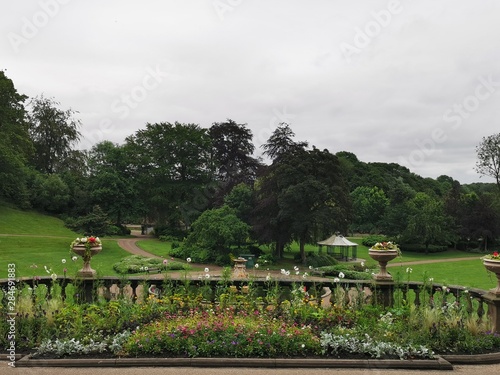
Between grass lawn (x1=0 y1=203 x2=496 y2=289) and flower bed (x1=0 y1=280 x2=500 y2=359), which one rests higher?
flower bed (x1=0 y1=280 x2=500 y2=359)

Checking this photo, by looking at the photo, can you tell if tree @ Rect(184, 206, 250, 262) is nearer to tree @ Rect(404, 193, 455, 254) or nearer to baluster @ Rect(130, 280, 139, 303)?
baluster @ Rect(130, 280, 139, 303)

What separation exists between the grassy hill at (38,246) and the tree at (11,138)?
3.78m

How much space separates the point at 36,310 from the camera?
8.05m

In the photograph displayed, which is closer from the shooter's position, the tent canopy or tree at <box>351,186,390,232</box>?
the tent canopy

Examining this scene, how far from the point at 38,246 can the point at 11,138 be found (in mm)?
12988

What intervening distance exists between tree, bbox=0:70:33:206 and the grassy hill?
3781mm

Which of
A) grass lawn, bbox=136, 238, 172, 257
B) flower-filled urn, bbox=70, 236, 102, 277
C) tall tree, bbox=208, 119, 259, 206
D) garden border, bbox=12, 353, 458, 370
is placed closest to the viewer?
garden border, bbox=12, 353, 458, 370

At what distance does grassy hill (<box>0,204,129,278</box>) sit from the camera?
23683 millimetres

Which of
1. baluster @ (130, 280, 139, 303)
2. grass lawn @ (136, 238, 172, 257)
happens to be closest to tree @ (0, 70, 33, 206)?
grass lawn @ (136, 238, 172, 257)

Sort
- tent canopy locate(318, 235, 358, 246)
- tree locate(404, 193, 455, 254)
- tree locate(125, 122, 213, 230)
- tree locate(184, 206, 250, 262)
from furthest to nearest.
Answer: tree locate(125, 122, 213, 230) → tree locate(404, 193, 455, 254) → tent canopy locate(318, 235, 358, 246) → tree locate(184, 206, 250, 262)

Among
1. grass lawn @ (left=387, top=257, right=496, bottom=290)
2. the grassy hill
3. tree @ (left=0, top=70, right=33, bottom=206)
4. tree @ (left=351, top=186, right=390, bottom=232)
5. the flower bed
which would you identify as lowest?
grass lawn @ (left=387, top=257, right=496, bottom=290)

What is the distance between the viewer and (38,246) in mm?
32812

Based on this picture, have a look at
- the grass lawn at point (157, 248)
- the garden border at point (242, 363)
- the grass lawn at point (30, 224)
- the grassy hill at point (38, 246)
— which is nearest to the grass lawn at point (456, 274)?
the garden border at point (242, 363)

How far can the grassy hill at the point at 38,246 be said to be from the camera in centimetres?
2368
